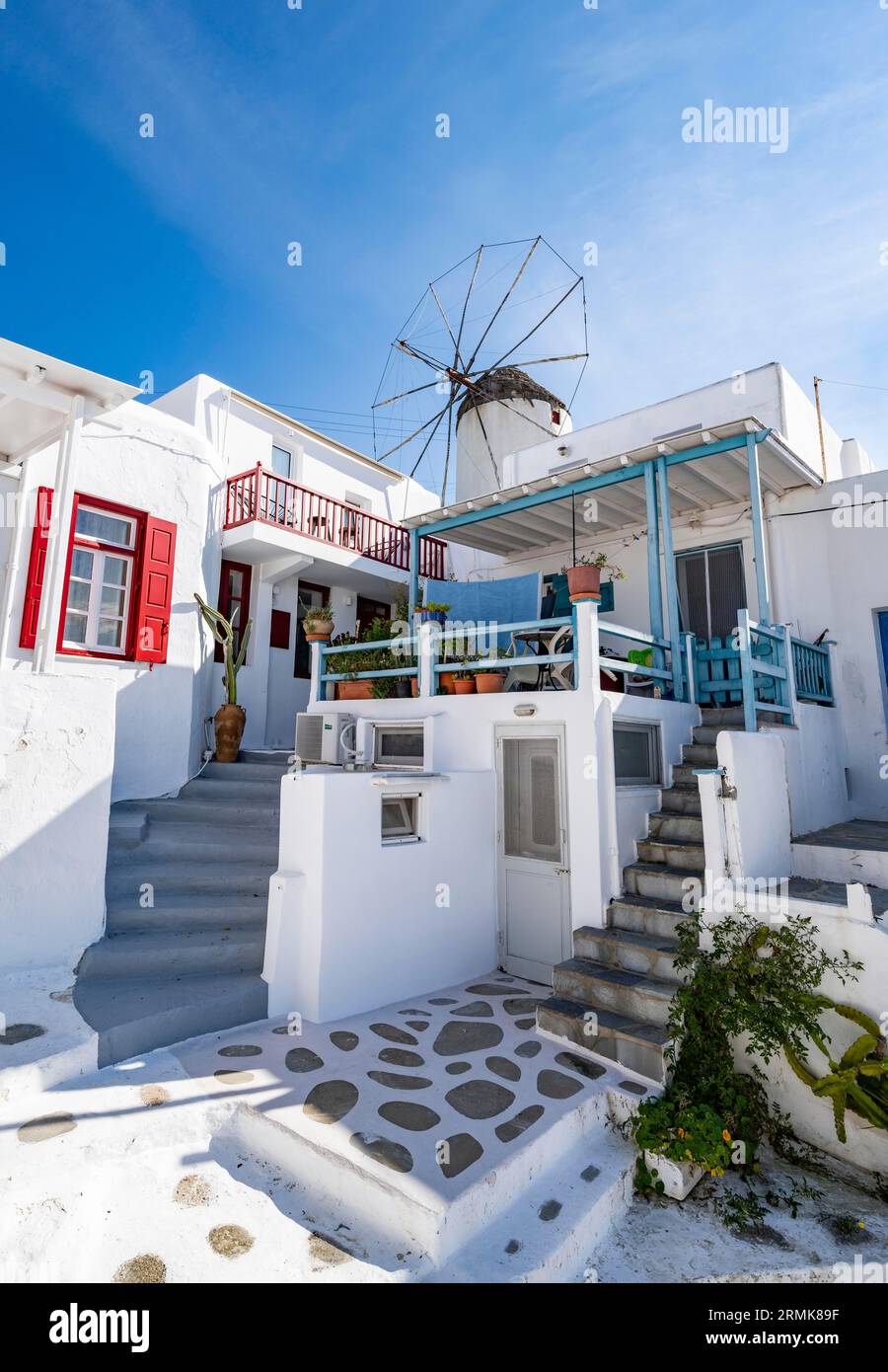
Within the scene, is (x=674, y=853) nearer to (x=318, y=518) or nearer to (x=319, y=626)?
(x=319, y=626)

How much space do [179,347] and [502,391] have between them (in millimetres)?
7905

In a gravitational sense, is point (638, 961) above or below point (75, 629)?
below

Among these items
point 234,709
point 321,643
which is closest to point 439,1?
point 321,643

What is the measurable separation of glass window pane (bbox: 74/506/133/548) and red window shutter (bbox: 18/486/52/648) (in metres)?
0.52

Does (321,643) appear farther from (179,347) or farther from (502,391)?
(502,391)

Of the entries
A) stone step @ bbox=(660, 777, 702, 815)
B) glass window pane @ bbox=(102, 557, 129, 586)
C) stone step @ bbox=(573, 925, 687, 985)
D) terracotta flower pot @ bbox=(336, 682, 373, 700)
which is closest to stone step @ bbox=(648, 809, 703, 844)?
stone step @ bbox=(660, 777, 702, 815)

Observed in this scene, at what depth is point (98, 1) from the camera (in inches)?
236

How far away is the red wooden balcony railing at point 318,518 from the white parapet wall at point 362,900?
252 inches

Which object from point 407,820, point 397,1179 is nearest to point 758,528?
point 407,820

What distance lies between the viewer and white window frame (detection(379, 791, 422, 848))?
585cm

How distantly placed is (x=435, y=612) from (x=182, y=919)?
4.60 m

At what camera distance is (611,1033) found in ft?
15.1

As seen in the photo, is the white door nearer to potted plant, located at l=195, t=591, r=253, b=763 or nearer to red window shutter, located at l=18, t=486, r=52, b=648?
potted plant, located at l=195, t=591, r=253, b=763

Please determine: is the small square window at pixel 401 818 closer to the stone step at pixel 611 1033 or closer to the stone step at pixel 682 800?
the stone step at pixel 611 1033
